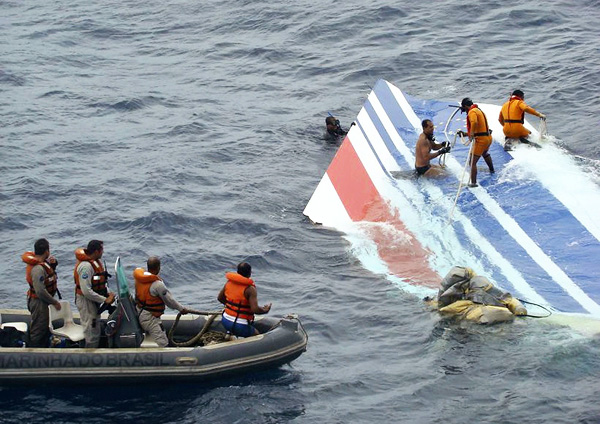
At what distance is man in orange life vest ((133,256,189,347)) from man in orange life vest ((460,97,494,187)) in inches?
287

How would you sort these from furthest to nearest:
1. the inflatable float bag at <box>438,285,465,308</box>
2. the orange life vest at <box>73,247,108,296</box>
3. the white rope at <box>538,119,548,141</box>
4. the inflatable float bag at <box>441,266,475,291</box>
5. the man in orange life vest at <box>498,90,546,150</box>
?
the white rope at <box>538,119,548,141</box>, the man in orange life vest at <box>498,90,546,150</box>, the inflatable float bag at <box>441,266,475,291</box>, the inflatable float bag at <box>438,285,465,308</box>, the orange life vest at <box>73,247,108,296</box>

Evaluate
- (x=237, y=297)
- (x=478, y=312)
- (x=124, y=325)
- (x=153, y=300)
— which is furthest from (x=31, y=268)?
(x=478, y=312)

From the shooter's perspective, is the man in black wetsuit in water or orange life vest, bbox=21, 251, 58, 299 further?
the man in black wetsuit in water

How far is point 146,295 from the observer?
12875 millimetres

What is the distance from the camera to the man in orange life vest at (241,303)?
12.9 metres

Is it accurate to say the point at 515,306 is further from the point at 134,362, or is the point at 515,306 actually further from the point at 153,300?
the point at 134,362

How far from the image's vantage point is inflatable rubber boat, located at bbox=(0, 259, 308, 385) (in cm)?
1256

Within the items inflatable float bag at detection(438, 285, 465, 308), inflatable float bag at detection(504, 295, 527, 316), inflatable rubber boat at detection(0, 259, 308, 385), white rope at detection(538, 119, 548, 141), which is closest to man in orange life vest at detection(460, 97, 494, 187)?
white rope at detection(538, 119, 548, 141)

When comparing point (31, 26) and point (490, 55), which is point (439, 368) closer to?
point (490, 55)

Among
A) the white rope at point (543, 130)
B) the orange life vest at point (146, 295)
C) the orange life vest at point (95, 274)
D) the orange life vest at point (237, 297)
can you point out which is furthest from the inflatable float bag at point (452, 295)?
the white rope at point (543, 130)

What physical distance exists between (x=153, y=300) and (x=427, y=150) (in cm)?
794

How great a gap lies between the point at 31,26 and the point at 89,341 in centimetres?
2249

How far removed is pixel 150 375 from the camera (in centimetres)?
1260

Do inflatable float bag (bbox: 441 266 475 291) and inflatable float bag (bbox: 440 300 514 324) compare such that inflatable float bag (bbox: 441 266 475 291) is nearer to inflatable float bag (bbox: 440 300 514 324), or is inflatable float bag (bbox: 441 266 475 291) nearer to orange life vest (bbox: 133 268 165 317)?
inflatable float bag (bbox: 440 300 514 324)
